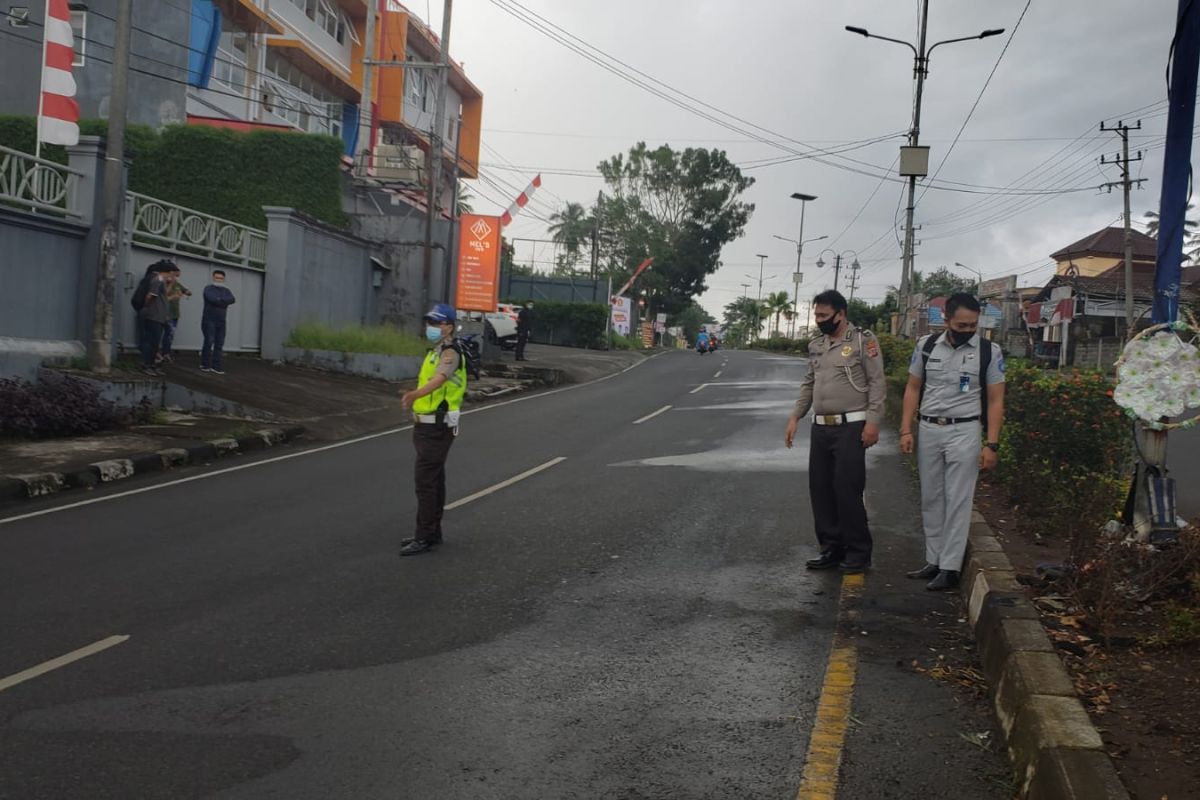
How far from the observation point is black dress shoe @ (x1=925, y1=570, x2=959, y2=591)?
6887mm

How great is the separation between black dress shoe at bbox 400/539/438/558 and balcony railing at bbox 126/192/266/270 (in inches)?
486

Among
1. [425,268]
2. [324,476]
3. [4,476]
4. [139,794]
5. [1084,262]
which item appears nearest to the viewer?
[139,794]

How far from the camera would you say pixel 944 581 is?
22.6 ft

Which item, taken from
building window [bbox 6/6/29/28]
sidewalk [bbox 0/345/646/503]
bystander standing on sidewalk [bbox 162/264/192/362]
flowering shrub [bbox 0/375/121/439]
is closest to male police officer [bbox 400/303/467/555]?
sidewalk [bbox 0/345/646/503]

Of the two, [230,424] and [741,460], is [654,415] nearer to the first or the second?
[741,460]

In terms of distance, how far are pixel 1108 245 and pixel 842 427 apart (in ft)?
227

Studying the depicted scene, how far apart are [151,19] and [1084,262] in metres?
58.8

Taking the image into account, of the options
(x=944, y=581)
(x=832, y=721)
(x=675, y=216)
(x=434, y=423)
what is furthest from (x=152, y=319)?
(x=675, y=216)

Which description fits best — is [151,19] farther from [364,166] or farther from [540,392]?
[540,392]

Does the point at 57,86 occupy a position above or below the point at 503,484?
above

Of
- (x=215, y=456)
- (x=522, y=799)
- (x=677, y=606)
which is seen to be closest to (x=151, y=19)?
(x=215, y=456)

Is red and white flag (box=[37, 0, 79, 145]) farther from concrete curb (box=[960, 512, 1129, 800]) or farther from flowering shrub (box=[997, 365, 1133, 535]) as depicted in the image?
concrete curb (box=[960, 512, 1129, 800])

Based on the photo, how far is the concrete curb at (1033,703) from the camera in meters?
3.59

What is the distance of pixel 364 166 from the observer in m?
33.5
